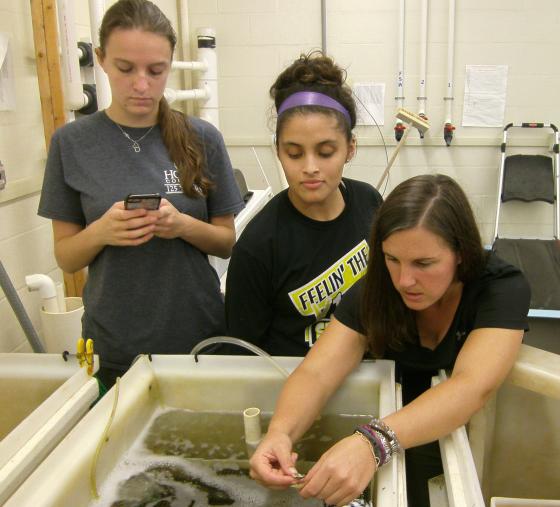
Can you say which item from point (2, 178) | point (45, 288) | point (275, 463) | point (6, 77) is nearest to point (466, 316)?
point (275, 463)

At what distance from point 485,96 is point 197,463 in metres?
3.06

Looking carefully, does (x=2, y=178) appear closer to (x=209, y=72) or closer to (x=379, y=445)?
(x=379, y=445)

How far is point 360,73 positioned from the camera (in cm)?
338

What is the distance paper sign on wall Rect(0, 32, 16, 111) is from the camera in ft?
5.07

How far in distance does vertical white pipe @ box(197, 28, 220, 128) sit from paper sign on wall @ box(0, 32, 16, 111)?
1.69 metres

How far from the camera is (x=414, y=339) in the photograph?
1004 mm

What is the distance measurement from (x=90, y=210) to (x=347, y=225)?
1.78ft

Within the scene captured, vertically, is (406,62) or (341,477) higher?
(406,62)

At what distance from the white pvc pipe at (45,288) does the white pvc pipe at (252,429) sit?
2.90ft

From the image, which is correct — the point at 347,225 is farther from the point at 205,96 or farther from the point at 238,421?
the point at 205,96

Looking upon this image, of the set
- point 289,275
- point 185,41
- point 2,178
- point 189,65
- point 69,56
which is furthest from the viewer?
point 185,41

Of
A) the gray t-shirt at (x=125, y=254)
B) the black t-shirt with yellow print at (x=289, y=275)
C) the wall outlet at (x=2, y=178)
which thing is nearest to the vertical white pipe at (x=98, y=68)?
the wall outlet at (x=2, y=178)

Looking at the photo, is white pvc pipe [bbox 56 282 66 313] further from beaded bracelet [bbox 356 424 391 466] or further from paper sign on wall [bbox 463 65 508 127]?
paper sign on wall [bbox 463 65 508 127]

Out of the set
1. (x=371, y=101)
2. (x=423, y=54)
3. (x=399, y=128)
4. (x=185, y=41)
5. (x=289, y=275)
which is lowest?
(x=289, y=275)
